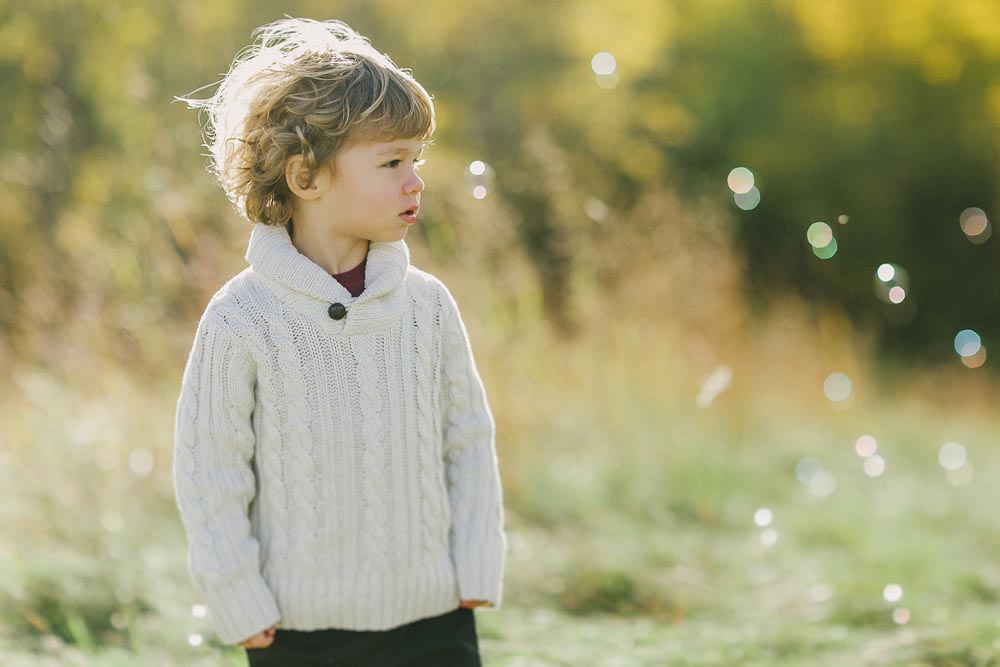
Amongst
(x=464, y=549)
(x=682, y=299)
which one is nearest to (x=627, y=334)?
(x=682, y=299)

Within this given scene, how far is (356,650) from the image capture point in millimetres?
1967

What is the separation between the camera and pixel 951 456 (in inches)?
233

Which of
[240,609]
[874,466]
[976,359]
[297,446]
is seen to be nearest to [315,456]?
[297,446]

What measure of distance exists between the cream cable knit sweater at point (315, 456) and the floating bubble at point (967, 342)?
8.58m

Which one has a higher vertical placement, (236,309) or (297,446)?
(236,309)

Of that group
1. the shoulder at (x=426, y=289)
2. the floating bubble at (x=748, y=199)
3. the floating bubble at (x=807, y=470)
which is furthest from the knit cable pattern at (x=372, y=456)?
the floating bubble at (x=748, y=199)

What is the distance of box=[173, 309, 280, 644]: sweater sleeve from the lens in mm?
1864

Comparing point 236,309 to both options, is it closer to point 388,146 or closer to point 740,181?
point 388,146

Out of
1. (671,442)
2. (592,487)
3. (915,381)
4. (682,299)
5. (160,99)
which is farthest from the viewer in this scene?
(915,381)

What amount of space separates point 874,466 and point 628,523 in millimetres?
1688

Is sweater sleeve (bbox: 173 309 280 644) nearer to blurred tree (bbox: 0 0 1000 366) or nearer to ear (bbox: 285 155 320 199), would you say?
ear (bbox: 285 155 320 199)

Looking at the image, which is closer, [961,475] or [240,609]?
[240,609]

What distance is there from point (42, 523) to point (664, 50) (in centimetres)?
743

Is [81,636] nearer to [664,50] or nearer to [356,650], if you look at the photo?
[356,650]
